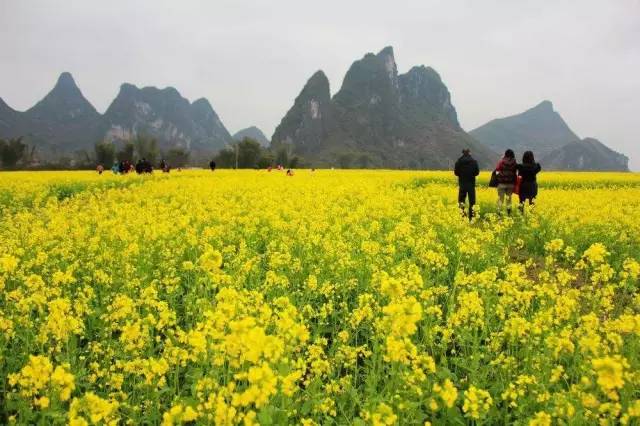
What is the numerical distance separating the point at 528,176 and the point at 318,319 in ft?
31.9

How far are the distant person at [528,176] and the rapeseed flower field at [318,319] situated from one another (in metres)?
1.04

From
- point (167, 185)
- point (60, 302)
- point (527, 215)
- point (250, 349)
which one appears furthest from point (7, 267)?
point (167, 185)

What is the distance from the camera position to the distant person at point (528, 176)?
44.8 ft

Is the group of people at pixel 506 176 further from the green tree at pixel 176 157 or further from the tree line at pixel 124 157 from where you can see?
the green tree at pixel 176 157

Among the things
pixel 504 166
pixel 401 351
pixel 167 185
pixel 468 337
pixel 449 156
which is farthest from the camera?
pixel 449 156

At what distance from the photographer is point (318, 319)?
6.49m

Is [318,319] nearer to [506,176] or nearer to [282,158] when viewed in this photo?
[506,176]

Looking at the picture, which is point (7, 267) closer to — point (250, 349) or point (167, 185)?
point (250, 349)

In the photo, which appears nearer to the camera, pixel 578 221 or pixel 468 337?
pixel 468 337

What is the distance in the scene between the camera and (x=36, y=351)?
5523 millimetres

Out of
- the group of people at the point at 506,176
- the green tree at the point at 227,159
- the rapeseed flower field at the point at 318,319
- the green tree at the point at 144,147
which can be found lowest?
the rapeseed flower field at the point at 318,319

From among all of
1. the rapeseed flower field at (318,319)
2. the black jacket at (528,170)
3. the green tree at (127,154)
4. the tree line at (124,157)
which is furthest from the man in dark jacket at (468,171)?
the green tree at (127,154)

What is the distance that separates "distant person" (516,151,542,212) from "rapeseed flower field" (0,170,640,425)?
1.04 meters

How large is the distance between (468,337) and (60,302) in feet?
13.0
